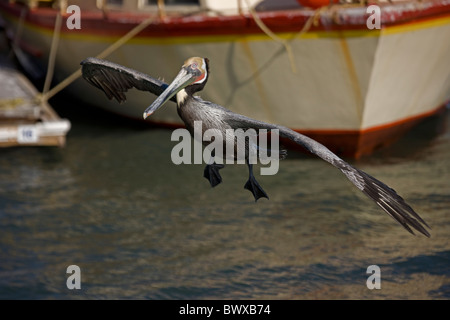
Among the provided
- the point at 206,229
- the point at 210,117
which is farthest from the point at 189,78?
the point at 206,229

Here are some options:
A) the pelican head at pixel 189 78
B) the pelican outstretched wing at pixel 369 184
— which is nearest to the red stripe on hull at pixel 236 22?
the pelican outstretched wing at pixel 369 184

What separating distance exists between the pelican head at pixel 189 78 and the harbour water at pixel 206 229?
18.0ft

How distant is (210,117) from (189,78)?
8.3 inches

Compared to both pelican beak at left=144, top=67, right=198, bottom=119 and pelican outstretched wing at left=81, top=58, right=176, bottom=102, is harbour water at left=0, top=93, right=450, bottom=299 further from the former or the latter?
pelican beak at left=144, top=67, right=198, bottom=119

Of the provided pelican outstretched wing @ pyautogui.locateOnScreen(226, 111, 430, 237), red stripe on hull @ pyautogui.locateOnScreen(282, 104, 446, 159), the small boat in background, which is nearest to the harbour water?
red stripe on hull @ pyautogui.locateOnScreen(282, 104, 446, 159)

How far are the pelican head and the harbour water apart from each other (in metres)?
5.47

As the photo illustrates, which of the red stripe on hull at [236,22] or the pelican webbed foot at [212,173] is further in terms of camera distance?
the red stripe on hull at [236,22]

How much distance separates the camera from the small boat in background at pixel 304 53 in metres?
11.3

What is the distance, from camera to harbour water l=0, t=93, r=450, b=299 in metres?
8.73

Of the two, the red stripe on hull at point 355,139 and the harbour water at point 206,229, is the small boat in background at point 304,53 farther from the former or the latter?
the harbour water at point 206,229

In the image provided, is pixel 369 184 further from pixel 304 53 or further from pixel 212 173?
pixel 304 53
